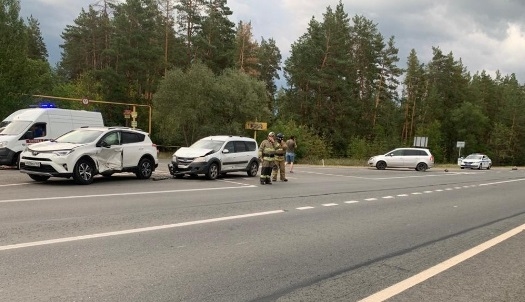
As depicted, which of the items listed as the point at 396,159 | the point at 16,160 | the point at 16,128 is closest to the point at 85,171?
the point at 16,160

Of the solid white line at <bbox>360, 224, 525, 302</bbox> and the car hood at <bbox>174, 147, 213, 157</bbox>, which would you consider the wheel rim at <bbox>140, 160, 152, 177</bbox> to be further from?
the solid white line at <bbox>360, 224, 525, 302</bbox>

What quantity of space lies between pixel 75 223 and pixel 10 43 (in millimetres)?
28034

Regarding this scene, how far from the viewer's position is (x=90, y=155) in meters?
14.0

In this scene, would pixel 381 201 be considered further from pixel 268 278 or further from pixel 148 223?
pixel 268 278

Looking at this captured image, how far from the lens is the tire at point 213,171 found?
1723cm

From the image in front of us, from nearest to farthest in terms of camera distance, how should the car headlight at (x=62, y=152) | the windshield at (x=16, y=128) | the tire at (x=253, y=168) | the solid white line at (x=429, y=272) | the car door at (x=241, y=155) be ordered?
the solid white line at (x=429, y=272) → the car headlight at (x=62, y=152) → the windshield at (x=16, y=128) → the car door at (x=241, y=155) → the tire at (x=253, y=168)

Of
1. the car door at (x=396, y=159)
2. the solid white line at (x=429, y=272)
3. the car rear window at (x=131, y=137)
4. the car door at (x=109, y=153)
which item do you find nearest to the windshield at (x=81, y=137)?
the car door at (x=109, y=153)

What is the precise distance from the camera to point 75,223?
25.5ft

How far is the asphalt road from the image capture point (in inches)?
188

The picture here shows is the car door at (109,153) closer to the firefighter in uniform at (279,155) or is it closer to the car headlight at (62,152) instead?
the car headlight at (62,152)

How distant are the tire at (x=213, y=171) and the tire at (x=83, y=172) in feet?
14.6

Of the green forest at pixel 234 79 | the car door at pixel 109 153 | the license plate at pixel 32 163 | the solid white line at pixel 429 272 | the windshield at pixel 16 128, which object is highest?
the green forest at pixel 234 79

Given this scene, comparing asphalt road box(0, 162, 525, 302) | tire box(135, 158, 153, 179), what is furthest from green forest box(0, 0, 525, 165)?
asphalt road box(0, 162, 525, 302)

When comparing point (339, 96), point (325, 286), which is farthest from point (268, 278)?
point (339, 96)
